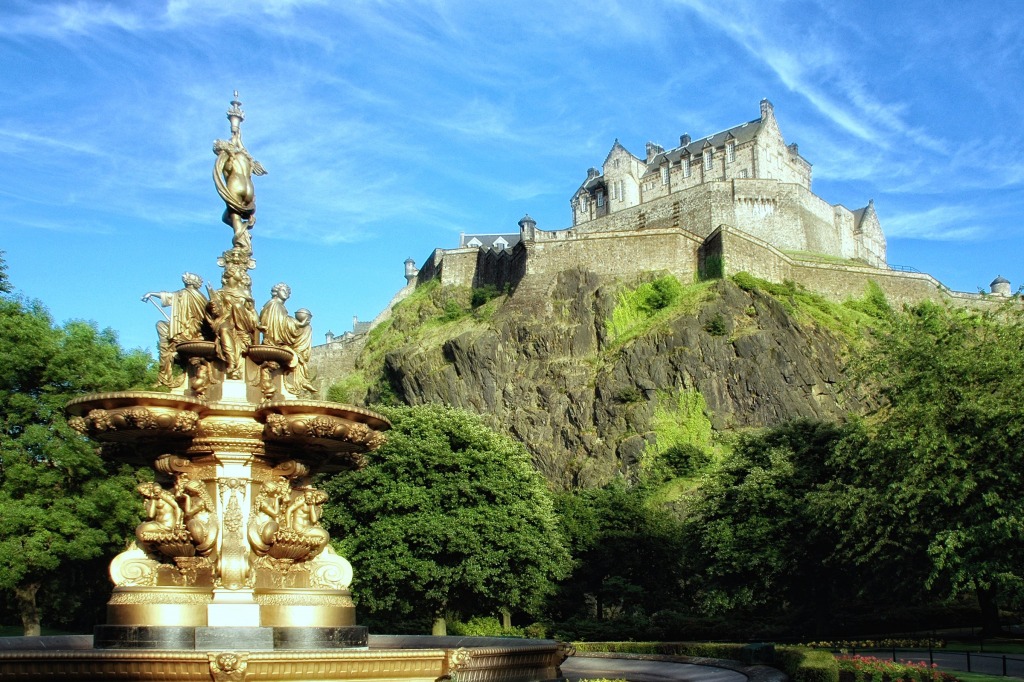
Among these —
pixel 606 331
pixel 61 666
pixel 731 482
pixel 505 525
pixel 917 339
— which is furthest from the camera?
pixel 606 331

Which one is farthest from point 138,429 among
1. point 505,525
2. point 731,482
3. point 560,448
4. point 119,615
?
point 560,448

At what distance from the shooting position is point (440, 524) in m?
35.1

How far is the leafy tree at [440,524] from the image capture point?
34781mm

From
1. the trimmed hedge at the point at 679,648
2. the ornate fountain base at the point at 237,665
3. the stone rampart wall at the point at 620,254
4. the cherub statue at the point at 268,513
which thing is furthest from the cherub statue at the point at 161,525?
the stone rampart wall at the point at 620,254

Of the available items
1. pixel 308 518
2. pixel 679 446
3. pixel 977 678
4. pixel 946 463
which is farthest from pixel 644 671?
pixel 679 446

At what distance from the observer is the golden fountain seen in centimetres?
1219

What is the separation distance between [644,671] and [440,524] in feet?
53.6

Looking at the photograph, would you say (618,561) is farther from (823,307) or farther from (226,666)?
(823,307)

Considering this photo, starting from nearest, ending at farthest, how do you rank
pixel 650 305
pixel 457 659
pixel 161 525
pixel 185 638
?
pixel 457 659 → pixel 185 638 → pixel 161 525 → pixel 650 305

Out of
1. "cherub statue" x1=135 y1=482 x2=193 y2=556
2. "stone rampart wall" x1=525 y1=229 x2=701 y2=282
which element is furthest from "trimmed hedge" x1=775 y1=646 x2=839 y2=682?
"stone rampart wall" x1=525 y1=229 x2=701 y2=282

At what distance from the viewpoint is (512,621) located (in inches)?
1789

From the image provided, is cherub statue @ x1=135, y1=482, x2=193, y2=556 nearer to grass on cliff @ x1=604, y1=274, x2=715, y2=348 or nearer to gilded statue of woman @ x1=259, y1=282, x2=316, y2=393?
gilded statue of woman @ x1=259, y1=282, x2=316, y2=393

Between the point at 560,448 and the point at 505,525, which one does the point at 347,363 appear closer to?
the point at 560,448

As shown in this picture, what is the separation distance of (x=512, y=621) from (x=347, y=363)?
58.6m
